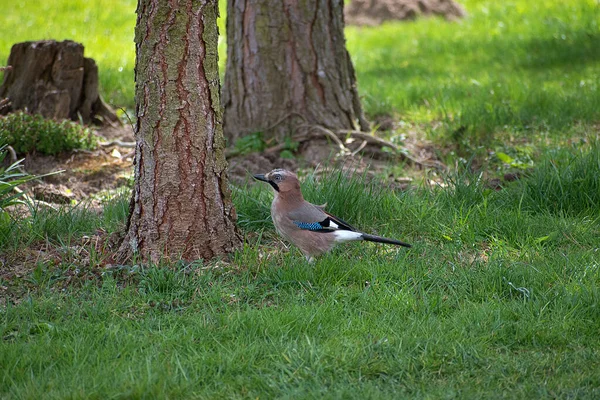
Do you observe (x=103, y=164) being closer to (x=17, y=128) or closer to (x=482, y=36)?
(x=17, y=128)

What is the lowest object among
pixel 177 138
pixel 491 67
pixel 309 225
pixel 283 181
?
pixel 309 225

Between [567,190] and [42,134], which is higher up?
[42,134]

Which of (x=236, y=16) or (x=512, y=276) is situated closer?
(x=512, y=276)

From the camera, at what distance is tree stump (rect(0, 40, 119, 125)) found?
8.46 m

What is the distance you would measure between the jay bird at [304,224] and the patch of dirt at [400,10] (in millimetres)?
10116

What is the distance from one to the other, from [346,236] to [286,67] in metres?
2.91

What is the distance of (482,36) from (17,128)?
26.4 ft

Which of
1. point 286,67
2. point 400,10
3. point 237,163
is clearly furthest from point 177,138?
point 400,10

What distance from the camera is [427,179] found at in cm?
702

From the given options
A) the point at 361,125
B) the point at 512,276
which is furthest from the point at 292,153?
the point at 512,276

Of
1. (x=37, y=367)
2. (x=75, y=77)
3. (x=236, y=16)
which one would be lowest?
(x=37, y=367)

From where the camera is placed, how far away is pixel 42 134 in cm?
784

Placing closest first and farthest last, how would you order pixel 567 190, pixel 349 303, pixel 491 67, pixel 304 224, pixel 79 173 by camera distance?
pixel 349 303
pixel 304 224
pixel 567 190
pixel 79 173
pixel 491 67

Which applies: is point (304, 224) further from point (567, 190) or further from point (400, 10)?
point (400, 10)
